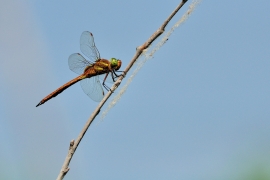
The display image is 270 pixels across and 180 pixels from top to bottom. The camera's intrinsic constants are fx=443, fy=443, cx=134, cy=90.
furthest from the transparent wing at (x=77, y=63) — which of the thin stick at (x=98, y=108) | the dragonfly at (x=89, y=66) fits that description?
the thin stick at (x=98, y=108)

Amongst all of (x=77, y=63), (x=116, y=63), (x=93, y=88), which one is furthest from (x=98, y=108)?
(x=77, y=63)

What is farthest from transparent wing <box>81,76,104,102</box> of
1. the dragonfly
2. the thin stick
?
the thin stick

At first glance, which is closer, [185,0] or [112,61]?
[185,0]

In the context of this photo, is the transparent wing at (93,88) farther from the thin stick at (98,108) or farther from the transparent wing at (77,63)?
the thin stick at (98,108)

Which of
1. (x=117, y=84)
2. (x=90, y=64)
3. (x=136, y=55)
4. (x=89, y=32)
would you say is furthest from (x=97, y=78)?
(x=136, y=55)

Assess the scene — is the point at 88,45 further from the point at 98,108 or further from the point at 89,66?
the point at 98,108

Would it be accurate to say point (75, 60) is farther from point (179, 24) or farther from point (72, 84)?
point (179, 24)

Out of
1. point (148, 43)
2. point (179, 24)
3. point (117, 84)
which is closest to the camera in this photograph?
point (179, 24)
